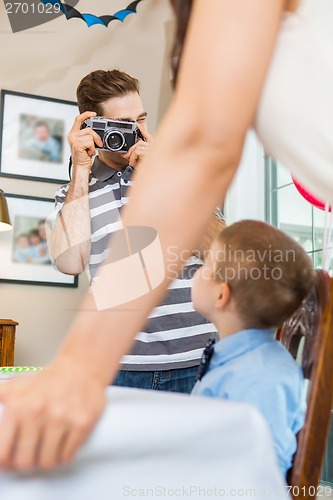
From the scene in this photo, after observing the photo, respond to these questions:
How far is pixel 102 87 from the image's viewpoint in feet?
5.60

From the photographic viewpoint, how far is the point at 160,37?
3635 millimetres

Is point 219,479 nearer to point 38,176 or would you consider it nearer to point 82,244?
point 82,244

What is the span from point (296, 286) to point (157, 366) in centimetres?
48

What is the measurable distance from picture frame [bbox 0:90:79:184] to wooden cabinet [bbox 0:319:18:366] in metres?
0.88

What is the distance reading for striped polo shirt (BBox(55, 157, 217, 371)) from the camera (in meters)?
1.32

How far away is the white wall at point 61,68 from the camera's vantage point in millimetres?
3146

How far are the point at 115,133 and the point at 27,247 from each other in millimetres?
1724

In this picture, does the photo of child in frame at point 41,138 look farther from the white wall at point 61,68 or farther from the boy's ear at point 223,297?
the boy's ear at point 223,297

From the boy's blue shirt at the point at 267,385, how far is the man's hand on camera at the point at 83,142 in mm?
905

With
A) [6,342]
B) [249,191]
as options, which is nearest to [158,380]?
[6,342]

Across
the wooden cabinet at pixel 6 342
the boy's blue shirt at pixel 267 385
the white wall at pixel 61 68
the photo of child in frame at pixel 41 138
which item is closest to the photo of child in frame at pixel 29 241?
the white wall at pixel 61 68

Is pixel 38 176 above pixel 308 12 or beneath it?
above

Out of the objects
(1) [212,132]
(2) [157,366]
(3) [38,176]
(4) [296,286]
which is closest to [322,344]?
(4) [296,286]

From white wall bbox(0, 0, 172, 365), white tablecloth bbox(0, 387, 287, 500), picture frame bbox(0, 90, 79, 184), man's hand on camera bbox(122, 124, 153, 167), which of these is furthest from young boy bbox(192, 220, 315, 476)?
picture frame bbox(0, 90, 79, 184)
